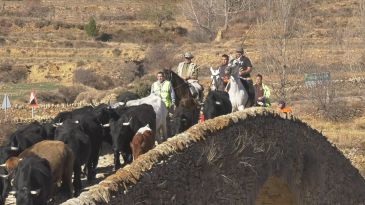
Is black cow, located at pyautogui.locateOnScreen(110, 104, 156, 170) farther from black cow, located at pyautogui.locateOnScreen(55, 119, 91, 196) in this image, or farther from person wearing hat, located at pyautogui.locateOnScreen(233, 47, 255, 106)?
person wearing hat, located at pyautogui.locateOnScreen(233, 47, 255, 106)

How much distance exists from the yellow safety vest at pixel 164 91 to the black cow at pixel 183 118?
331 mm

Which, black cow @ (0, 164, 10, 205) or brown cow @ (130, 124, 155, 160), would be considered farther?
brown cow @ (130, 124, 155, 160)

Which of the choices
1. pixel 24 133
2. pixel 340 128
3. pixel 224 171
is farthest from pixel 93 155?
pixel 340 128

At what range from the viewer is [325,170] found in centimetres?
2027

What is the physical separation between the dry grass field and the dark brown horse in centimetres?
1614

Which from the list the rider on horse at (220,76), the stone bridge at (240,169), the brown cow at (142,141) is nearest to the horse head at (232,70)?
the rider on horse at (220,76)

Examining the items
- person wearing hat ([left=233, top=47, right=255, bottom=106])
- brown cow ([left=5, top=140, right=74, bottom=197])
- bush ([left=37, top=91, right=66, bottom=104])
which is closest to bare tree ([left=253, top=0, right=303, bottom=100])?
bush ([left=37, top=91, right=66, bottom=104])

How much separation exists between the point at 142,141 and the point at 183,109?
10.8 feet

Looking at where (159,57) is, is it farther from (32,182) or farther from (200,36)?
(32,182)

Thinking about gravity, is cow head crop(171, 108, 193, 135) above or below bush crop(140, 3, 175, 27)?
above

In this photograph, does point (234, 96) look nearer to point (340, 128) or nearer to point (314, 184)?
point (314, 184)

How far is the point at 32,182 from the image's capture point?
39.4 ft

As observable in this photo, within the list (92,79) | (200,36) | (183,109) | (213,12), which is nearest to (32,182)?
(183,109)

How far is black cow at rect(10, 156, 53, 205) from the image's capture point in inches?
462
